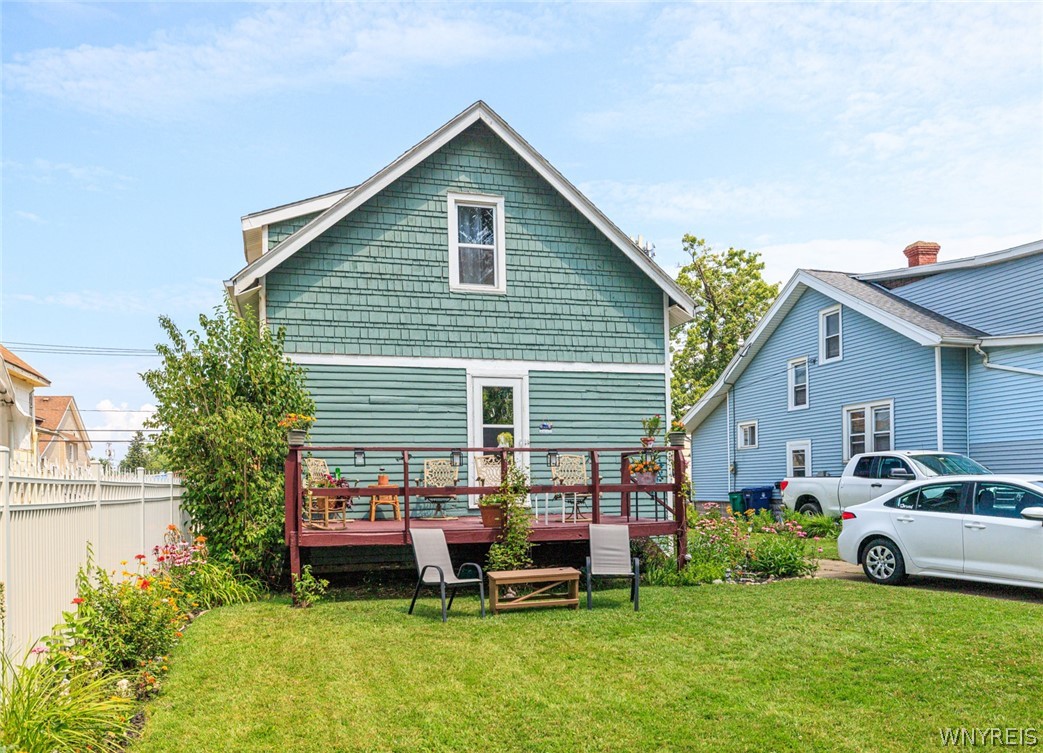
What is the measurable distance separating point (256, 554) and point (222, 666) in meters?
4.18

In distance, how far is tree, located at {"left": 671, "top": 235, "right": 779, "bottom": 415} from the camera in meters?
38.3

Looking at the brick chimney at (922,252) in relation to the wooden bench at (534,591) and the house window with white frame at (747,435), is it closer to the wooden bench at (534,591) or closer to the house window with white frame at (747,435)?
the house window with white frame at (747,435)

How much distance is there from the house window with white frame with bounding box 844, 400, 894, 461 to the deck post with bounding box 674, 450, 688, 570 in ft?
34.0

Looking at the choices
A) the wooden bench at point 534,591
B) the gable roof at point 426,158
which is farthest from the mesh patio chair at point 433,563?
the gable roof at point 426,158

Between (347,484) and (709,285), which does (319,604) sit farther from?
(709,285)

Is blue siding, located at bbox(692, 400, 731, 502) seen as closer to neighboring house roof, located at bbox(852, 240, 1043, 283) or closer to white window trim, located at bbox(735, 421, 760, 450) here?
white window trim, located at bbox(735, 421, 760, 450)

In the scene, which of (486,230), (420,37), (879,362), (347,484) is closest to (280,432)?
(347,484)

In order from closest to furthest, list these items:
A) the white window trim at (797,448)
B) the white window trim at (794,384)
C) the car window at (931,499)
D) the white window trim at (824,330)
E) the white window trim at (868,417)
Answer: the car window at (931,499)
the white window trim at (868,417)
the white window trim at (824,330)
the white window trim at (797,448)
the white window trim at (794,384)

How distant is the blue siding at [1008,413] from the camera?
1823 cm

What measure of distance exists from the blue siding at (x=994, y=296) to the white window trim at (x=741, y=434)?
6.27 metres

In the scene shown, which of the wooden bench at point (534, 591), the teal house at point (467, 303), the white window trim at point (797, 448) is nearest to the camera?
the wooden bench at point (534, 591)

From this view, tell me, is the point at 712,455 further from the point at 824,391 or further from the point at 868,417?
the point at 868,417

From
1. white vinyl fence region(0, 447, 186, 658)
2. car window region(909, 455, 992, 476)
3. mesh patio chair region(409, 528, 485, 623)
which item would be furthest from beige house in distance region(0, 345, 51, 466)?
car window region(909, 455, 992, 476)

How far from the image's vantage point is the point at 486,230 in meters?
14.6
